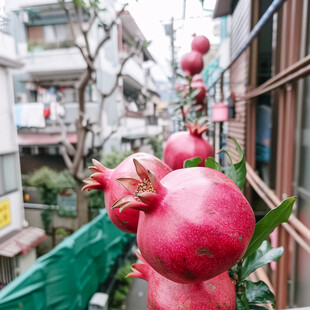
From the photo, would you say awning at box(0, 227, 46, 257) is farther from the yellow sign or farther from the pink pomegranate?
the pink pomegranate

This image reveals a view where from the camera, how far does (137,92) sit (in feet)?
68.9

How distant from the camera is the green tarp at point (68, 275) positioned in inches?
131

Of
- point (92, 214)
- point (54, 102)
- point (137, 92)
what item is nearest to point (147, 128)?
point (137, 92)

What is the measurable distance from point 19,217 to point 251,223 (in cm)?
994

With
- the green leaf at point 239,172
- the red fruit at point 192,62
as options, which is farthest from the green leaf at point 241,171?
the red fruit at point 192,62

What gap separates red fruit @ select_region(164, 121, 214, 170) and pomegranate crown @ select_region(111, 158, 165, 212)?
0.49m

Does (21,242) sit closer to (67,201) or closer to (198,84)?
(67,201)

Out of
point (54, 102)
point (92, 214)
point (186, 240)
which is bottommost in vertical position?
point (92, 214)

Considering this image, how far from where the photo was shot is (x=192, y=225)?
408 mm

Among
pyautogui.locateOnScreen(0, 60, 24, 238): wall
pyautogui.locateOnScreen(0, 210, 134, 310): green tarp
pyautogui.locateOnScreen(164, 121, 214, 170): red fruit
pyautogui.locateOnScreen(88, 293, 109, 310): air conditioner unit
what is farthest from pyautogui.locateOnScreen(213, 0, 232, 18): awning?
pyautogui.locateOnScreen(0, 60, 24, 238): wall

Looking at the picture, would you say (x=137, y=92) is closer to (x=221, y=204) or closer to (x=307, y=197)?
(x=307, y=197)

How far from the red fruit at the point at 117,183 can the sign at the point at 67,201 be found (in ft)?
38.8

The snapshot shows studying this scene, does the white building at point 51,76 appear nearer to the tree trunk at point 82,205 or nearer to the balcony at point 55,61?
the balcony at point 55,61

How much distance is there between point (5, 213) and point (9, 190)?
2.44 ft
